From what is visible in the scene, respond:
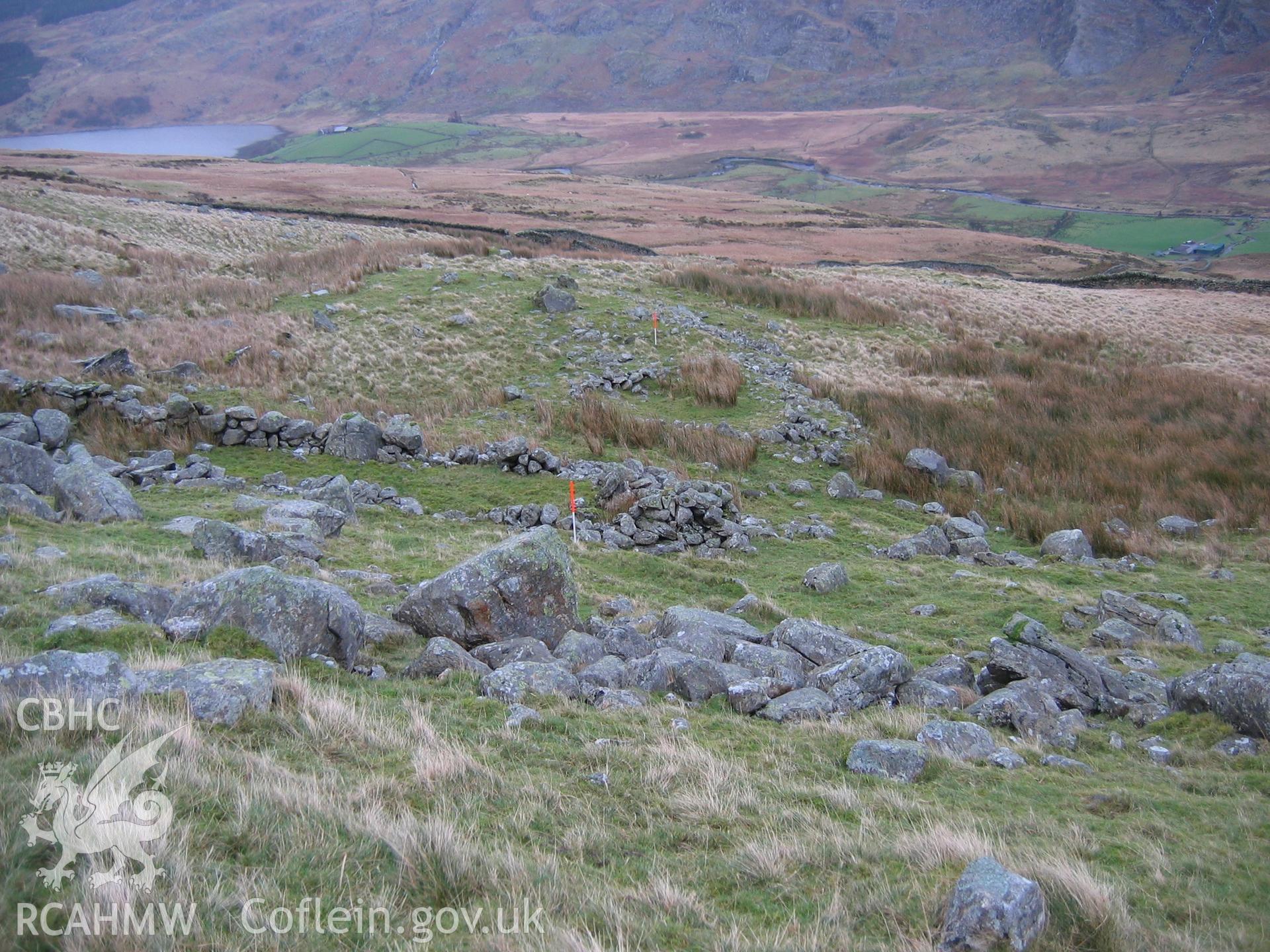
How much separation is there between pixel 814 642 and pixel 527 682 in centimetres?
343

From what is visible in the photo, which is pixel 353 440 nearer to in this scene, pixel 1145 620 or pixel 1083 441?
pixel 1145 620

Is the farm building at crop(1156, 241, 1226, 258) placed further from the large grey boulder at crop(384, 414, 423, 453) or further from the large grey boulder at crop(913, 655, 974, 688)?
the large grey boulder at crop(913, 655, 974, 688)

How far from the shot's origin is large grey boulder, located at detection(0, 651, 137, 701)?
15.7 feet

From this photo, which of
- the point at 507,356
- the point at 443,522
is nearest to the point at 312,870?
the point at 443,522

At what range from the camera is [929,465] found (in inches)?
694

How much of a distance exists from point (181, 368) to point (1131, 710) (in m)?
19.2

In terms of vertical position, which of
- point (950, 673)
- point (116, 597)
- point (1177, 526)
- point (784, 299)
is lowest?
point (1177, 526)

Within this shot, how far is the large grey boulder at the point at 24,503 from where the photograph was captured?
403 inches

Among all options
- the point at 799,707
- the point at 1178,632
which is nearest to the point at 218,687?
the point at 799,707

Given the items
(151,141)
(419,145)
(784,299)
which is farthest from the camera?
(151,141)

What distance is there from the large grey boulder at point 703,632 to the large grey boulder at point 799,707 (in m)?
1.07

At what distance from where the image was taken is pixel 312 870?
3.67 metres

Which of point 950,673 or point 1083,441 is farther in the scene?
point 1083,441

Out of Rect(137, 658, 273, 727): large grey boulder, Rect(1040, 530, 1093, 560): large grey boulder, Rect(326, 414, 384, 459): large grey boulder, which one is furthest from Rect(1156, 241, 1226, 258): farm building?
Rect(137, 658, 273, 727): large grey boulder
